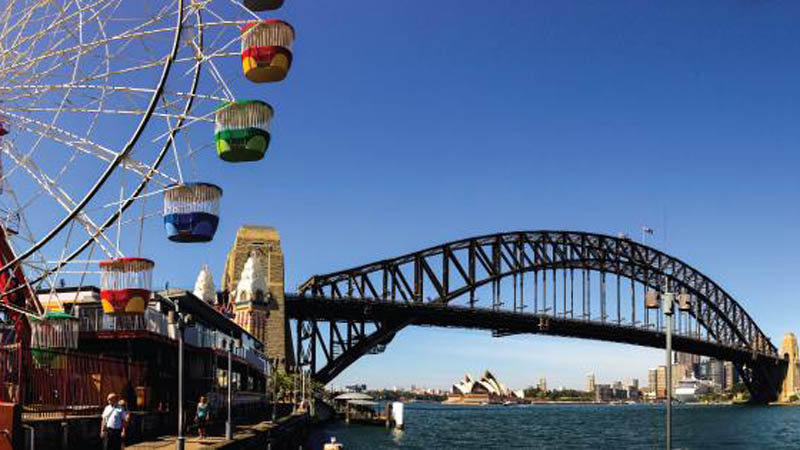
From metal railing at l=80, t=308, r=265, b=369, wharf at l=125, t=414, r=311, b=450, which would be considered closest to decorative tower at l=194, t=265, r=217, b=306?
wharf at l=125, t=414, r=311, b=450

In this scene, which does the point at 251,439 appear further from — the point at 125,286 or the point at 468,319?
the point at 468,319

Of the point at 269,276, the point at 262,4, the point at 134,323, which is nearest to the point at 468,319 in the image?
the point at 269,276

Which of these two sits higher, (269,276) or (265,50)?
(265,50)

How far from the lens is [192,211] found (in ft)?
97.0

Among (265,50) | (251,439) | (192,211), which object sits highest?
(265,50)

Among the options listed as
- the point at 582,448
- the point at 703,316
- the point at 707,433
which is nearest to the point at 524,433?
the point at 707,433

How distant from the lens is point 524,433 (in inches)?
3703

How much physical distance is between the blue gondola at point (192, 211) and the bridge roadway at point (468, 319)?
80566 mm

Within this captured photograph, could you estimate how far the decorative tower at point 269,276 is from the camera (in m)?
106

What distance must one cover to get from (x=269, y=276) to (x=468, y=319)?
98.7 feet

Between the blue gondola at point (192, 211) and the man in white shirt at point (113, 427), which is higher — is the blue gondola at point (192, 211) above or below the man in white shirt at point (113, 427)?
above

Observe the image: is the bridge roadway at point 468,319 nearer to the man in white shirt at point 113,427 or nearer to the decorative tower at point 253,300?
the decorative tower at point 253,300

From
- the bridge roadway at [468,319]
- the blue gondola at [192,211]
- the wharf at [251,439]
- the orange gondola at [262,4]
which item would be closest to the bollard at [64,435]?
the wharf at [251,439]

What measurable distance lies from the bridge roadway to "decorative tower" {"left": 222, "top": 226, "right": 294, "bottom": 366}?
12.0 feet
